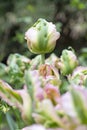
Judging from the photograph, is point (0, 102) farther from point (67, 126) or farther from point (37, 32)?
point (67, 126)

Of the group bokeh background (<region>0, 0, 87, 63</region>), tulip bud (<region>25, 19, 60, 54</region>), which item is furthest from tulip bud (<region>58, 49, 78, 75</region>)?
bokeh background (<region>0, 0, 87, 63</region>)

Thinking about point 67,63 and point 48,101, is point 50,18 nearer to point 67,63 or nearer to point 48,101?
point 67,63

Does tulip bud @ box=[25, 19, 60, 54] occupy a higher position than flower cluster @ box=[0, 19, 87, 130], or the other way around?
tulip bud @ box=[25, 19, 60, 54]

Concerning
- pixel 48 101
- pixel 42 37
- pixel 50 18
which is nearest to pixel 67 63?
pixel 42 37

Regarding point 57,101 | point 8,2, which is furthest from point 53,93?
point 8,2

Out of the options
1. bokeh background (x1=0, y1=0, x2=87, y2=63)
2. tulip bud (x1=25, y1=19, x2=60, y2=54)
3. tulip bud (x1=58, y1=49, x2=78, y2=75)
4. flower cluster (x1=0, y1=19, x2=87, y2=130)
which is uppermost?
bokeh background (x1=0, y1=0, x2=87, y2=63)

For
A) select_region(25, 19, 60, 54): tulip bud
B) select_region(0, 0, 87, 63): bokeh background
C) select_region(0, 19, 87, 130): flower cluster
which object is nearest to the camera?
select_region(0, 19, 87, 130): flower cluster

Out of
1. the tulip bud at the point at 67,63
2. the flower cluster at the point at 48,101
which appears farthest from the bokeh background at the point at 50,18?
the flower cluster at the point at 48,101

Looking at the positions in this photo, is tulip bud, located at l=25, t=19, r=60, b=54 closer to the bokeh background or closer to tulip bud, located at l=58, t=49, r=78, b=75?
tulip bud, located at l=58, t=49, r=78, b=75
